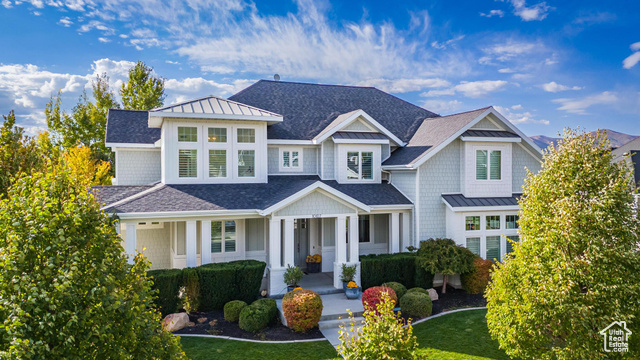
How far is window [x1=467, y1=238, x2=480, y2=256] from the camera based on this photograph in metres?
16.1

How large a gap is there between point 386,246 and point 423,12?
12.9 metres

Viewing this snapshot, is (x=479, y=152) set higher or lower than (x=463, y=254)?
higher

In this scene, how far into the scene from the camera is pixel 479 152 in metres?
16.8

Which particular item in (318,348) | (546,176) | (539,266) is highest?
(546,176)

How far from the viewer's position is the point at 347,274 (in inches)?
568

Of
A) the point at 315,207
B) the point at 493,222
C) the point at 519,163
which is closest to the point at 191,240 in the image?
the point at 315,207

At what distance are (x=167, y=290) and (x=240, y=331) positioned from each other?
294 centimetres

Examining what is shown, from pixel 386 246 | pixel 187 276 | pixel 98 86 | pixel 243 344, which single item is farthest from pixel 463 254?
pixel 98 86

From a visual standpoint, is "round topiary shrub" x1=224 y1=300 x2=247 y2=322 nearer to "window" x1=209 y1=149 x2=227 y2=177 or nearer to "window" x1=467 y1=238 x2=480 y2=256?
"window" x1=209 y1=149 x2=227 y2=177

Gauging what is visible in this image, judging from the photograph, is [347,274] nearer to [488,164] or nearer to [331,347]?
[331,347]

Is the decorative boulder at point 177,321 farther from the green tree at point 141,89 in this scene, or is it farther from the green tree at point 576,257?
the green tree at point 141,89

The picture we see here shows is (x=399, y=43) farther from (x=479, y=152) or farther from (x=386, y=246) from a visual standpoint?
(x=386, y=246)

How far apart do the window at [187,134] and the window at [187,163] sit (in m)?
0.48

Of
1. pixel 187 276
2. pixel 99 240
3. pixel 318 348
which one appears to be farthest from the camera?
pixel 187 276
